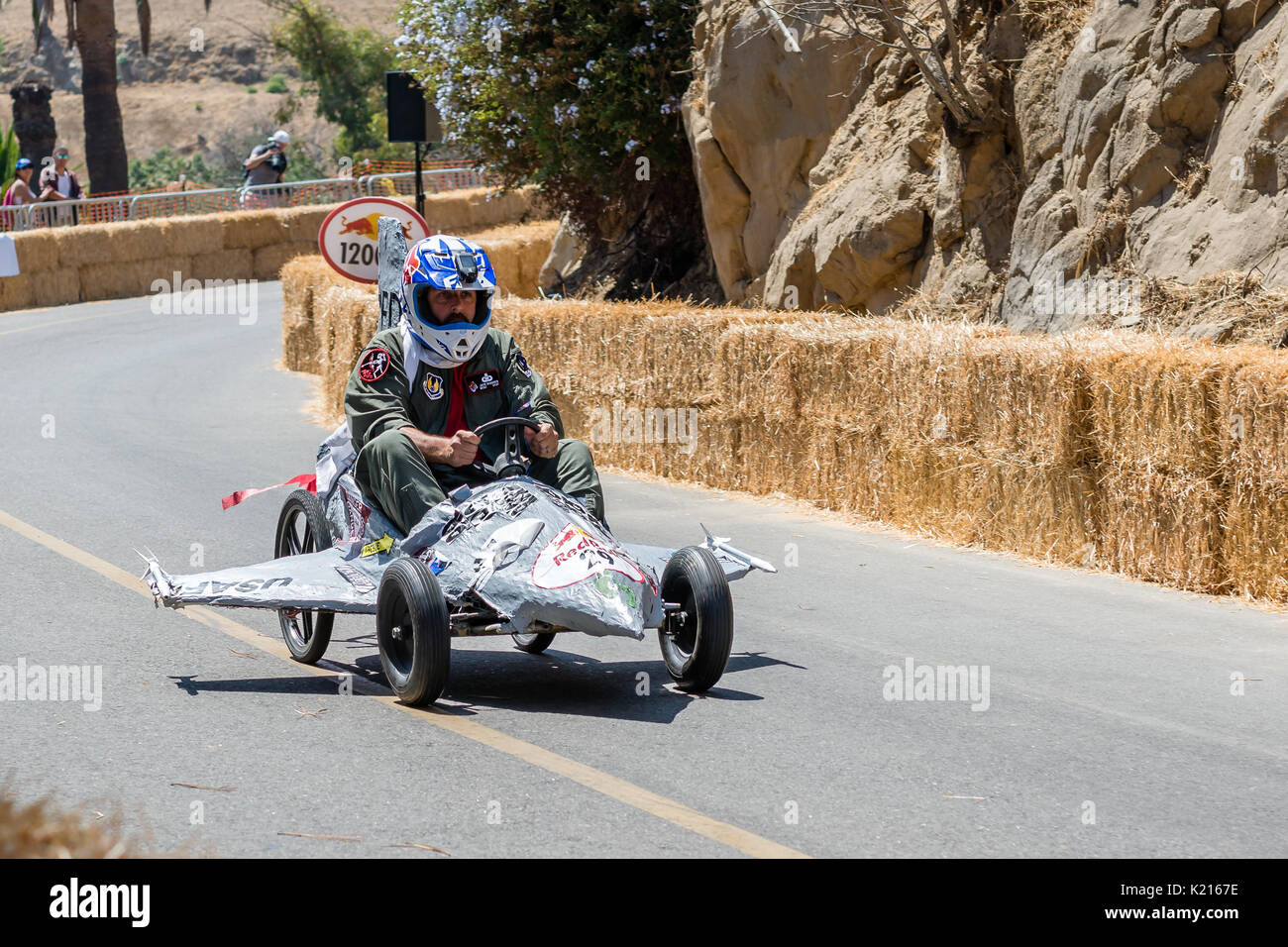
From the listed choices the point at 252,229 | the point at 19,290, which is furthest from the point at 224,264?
the point at 19,290

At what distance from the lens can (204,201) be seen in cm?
3838

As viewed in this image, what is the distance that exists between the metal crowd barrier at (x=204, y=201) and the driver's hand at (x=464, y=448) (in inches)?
1068

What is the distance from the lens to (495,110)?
2411 centimetres

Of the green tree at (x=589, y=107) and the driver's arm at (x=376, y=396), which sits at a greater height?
the green tree at (x=589, y=107)

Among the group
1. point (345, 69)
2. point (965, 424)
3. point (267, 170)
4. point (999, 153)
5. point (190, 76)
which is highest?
point (190, 76)

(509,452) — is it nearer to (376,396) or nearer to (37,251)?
(376,396)

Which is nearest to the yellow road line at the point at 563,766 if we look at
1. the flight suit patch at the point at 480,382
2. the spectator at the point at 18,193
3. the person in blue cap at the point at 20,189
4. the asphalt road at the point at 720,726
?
the asphalt road at the point at 720,726

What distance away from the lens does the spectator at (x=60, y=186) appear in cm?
3362

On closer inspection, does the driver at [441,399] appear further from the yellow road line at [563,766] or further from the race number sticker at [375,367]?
the yellow road line at [563,766]

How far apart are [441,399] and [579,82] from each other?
1501cm

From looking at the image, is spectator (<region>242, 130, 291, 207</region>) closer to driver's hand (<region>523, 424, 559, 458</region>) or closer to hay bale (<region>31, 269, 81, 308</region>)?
hay bale (<region>31, 269, 81, 308</region>)
